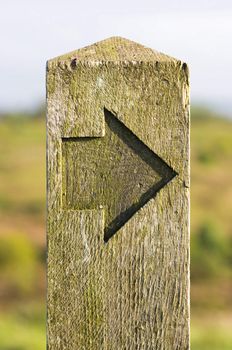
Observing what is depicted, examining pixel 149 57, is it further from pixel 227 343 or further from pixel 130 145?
pixel 227 343

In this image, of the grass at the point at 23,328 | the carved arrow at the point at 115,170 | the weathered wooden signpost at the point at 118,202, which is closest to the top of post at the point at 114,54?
the weathered wooden signpost at the point at 118,202

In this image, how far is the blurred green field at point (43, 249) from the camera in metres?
11.1

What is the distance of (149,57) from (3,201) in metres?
17.8

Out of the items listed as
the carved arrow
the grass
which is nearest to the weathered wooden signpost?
the carved arrow

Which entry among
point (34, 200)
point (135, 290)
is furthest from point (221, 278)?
point (135, 290)

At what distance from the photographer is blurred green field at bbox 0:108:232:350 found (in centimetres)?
1109

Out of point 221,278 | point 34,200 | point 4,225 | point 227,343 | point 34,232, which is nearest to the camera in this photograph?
point 227,343

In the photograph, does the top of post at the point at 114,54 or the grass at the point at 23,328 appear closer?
the top of post at the point at 114,54

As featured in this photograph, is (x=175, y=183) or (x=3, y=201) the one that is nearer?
(x=175, y=183)

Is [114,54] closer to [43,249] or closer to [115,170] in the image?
[115,170]

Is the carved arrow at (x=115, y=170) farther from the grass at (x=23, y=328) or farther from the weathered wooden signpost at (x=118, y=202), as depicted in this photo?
the grass at (x=23, y=328)

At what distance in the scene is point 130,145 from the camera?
5.72 feet

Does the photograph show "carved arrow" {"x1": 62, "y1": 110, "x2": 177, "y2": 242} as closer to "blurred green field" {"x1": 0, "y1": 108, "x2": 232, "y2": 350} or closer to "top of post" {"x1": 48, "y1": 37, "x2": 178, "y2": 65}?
"top of post" {"x1": 48, "y1": 37, "x2": 178, "y2": 65}

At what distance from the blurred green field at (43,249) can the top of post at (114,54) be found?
7705 mm
